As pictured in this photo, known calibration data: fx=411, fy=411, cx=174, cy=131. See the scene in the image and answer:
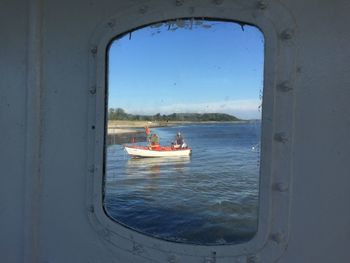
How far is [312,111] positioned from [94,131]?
35.3 inches

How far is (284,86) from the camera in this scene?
1420 mm

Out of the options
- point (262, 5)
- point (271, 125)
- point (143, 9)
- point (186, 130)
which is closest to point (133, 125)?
point (186, 130)

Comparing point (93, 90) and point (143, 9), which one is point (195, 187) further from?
point (143, 9)

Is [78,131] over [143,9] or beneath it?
beneath

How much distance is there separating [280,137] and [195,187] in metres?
0.39

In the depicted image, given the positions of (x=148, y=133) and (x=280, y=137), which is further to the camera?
(x=148, y=133)

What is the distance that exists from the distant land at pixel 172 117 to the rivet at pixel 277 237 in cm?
43

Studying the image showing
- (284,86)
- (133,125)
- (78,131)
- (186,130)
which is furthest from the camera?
(78,131)

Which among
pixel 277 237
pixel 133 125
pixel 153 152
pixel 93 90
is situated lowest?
pixel 277 237

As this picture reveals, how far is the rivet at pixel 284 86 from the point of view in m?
1.42

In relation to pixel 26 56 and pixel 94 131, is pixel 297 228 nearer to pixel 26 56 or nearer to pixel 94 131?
pixel 94 131

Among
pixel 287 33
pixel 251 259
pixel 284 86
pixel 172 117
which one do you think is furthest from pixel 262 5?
pixel 251 259

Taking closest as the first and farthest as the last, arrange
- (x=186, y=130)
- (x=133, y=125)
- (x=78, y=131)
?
(x=186, y=130)
(x=133, y=125)
(x=78, y=131)

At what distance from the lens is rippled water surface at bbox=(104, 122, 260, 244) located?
1.49 metres
